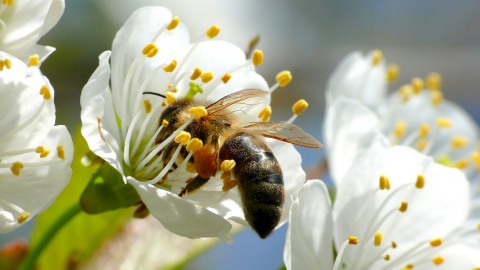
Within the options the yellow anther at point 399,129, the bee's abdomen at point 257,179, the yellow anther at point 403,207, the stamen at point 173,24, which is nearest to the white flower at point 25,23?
the stamen at point 173,24

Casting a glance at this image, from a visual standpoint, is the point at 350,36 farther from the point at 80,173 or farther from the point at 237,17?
the point at 80,173

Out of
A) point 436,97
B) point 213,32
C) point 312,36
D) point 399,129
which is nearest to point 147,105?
point 213,32

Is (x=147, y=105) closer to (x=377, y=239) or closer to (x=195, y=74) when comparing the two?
(x=195, y=74)

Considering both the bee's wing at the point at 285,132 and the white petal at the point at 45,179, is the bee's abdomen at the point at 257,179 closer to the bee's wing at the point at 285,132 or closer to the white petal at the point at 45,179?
the bee's wing at the point at 285,132

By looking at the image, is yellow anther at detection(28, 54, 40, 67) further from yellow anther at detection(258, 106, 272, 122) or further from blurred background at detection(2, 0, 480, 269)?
blurred background at detection(2, 0, 480, 269)

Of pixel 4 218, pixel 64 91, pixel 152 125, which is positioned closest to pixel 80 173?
pixel 152 125

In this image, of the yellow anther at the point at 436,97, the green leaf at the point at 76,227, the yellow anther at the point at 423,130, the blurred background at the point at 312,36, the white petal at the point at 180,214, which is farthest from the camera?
the blurred background at the point at 312,36
